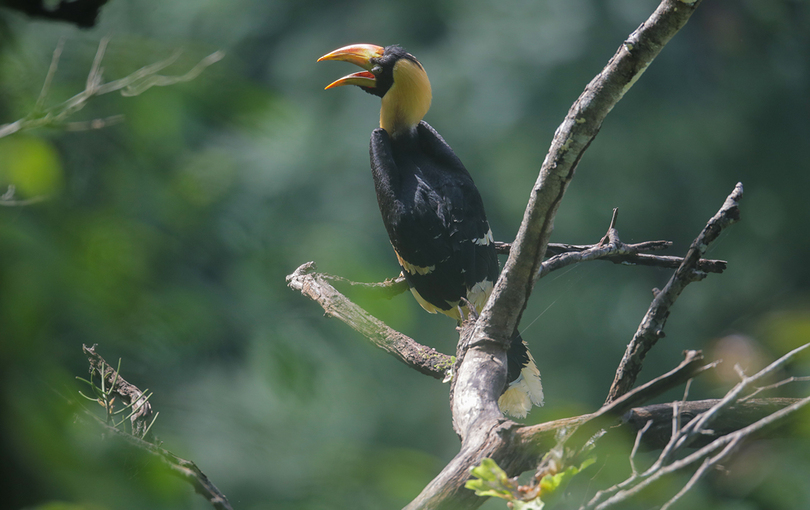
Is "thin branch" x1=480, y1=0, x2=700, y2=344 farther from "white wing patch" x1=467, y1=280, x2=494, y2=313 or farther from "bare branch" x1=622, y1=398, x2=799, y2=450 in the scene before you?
"white wing patch" x1=467, y1=280, x2=494, y2=313

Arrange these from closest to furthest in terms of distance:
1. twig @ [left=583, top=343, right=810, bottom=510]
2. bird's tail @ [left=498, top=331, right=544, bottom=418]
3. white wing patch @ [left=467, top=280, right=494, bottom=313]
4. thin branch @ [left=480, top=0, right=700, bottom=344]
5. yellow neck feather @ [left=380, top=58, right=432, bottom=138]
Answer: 1. twig @ [left=583, top=343, right=810, bottom=510]
2. thin branch @ [left=480, top=0, right=700, bottom=344]
3. bird's tail @ [left=498, top=331, right=544, bottom=418]
4. white wing patch @ [left=467, top=280, right=494, bottom=313]
5. yellow neck feather @ [left=380, top=58, right=432, bottom=138]

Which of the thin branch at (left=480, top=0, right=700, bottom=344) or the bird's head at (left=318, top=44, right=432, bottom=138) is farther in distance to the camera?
the bird's head at (left=318, top=44, right=432, bottom=138)

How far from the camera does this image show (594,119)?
1201mm

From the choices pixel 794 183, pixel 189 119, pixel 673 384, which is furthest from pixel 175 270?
pixel 794 183

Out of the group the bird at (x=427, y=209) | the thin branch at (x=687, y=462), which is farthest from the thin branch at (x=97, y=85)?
the bird at (x=427, y=209)

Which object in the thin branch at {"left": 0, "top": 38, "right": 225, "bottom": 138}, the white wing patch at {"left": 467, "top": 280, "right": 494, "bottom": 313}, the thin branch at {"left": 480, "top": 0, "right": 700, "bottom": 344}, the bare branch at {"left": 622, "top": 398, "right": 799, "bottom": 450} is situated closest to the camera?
the thin branch at {"left": 0, "top": 38, "right": 225, "bottom": 138}

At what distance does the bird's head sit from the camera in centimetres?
266

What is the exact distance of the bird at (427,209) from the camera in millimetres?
2359

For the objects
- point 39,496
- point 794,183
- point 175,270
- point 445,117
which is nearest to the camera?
point 39,496

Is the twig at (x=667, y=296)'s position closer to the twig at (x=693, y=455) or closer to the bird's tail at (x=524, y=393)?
the bird's tail at (x=524, y=393)

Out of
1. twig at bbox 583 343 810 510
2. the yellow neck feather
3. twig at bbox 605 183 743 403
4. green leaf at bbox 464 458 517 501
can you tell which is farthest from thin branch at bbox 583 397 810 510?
the yellow neck feather

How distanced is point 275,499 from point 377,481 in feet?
0.36

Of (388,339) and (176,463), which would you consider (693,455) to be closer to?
(176,463)

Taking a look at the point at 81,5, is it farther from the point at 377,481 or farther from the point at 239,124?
the point at 377,481
